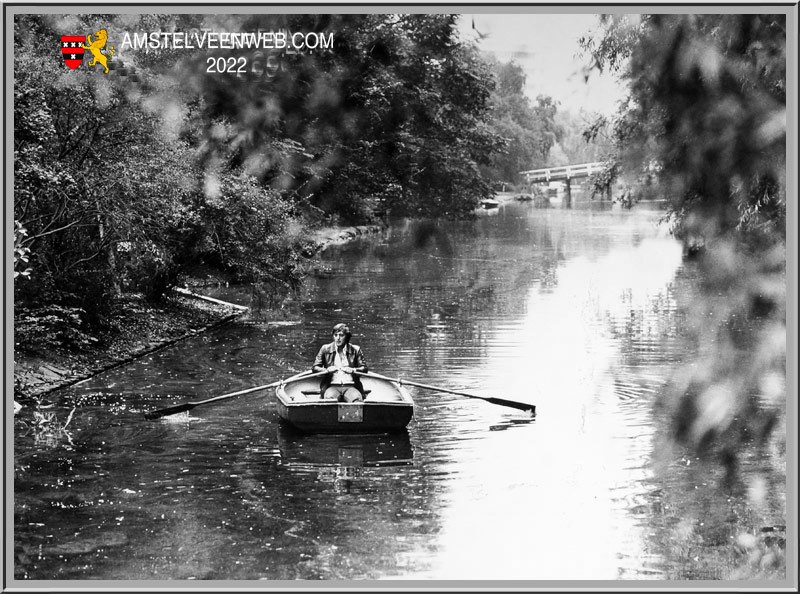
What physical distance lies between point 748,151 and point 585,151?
12420 millimetres

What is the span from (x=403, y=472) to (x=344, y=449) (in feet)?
4.81

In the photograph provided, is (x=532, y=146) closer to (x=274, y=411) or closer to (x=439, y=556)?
(x=274, y=411)

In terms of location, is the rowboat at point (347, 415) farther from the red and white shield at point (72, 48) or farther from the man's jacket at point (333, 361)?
the red and white shield at point (72, 48)

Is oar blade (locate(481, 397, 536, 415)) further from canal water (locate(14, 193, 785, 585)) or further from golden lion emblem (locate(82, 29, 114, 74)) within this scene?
golden lion emblem (locate(82, 29, 114, 74))

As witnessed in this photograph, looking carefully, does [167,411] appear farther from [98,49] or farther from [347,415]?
[98,49]

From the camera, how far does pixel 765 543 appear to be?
10.4 metres

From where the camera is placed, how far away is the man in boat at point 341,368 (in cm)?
1530

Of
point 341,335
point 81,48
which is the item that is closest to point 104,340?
point 341,335

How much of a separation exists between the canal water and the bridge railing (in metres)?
2.96

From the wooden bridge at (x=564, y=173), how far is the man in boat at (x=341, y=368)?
7804mm

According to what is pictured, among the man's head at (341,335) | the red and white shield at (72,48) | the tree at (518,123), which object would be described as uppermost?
the tree at (518,123)

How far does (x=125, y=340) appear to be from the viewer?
20.8 meters

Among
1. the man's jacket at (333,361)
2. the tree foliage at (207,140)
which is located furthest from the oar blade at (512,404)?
the tree foliage at (207,140)

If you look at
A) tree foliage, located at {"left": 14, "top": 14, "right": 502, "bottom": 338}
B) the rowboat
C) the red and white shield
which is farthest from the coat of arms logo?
the rowboat
